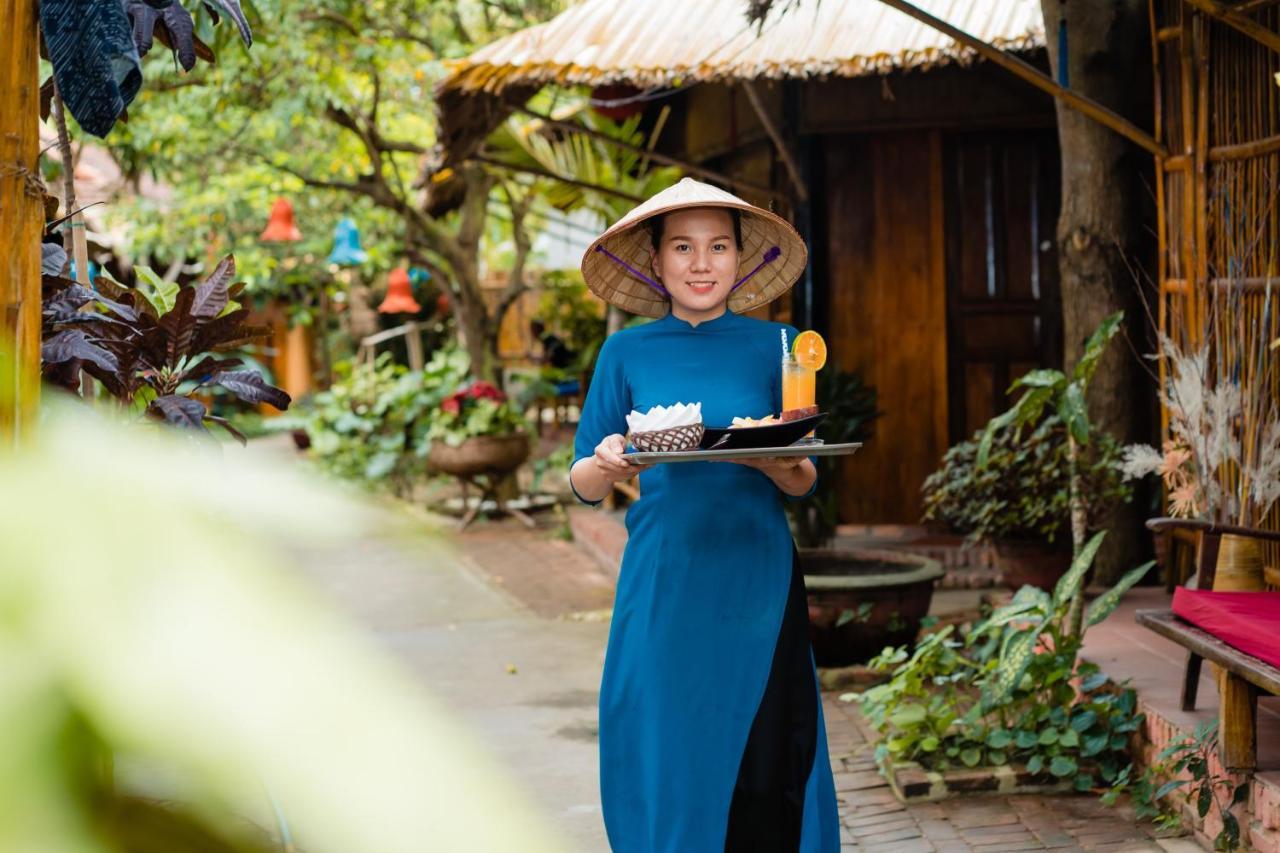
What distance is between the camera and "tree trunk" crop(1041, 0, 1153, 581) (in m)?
6.07

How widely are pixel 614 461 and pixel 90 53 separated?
1.18 meters

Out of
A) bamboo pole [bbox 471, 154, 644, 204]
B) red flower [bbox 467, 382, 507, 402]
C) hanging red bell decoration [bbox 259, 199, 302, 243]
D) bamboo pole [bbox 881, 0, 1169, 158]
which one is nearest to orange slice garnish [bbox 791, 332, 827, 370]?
bamboo pole [bbox 881, 0, 1169, 158]

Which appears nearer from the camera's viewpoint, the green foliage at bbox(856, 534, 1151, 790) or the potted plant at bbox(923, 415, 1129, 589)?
the green foliage at bbox(856, 534, 1151, 790)

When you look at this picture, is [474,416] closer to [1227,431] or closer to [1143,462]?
[1143,462]

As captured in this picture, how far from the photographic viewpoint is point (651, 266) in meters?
3.10

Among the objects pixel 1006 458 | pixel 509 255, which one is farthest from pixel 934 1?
pixel 509 255

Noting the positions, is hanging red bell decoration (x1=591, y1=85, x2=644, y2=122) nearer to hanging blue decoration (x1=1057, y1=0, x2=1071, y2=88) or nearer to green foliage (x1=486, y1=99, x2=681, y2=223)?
green foliage (x1=486, y1=99, x2=681, y2=223)

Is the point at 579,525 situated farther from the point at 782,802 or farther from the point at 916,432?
the point at 782,802

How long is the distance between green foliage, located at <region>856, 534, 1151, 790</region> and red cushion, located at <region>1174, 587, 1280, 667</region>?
0.30m

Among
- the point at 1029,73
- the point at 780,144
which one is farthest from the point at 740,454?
the point at 780,144

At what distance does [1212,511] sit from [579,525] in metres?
6.31

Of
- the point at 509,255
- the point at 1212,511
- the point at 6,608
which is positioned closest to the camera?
the point at 6,608

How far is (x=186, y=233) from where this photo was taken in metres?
14.1

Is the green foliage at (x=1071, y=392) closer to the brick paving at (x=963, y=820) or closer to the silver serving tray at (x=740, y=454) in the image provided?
the brick paving at (x=963, y=820)
